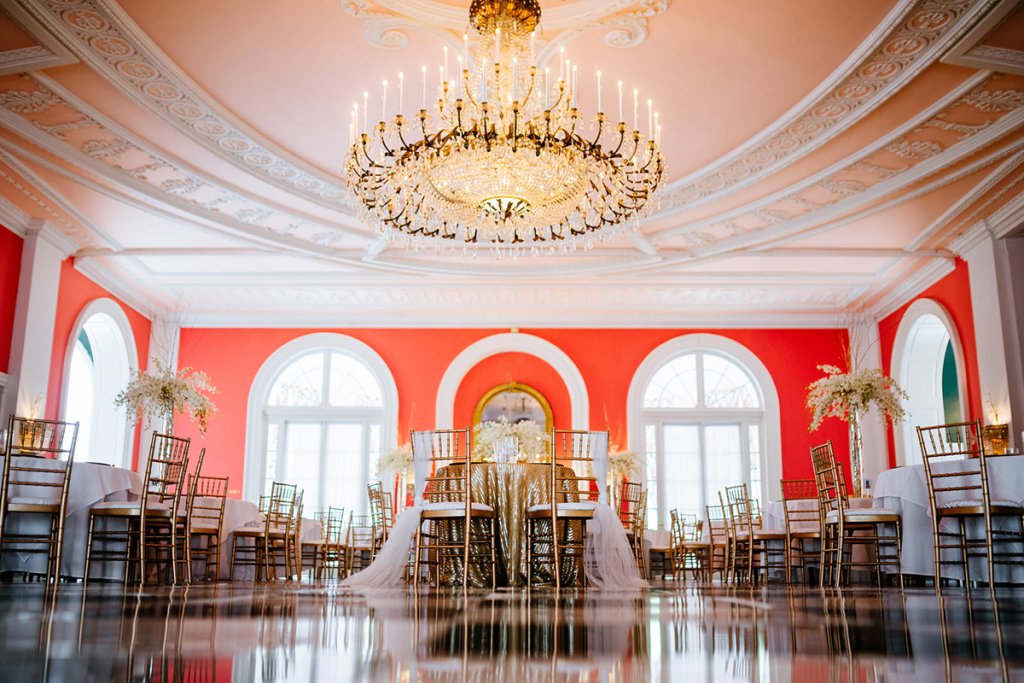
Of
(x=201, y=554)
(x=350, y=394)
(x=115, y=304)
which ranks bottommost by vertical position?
(x=201, y=554)

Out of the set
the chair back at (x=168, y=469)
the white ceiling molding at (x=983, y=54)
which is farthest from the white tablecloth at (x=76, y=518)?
the white ceiling molding at (x=983, y=54)

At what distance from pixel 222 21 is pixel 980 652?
5.34 m

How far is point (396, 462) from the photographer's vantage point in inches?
439

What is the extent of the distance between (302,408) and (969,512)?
28.7ft

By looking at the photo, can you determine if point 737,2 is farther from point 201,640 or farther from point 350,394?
point 350,394

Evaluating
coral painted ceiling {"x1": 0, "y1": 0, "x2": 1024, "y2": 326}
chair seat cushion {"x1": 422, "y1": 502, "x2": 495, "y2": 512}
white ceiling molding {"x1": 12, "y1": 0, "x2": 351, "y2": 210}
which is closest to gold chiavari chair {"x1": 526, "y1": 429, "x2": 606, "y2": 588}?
chair seat cushion {"x1": 422, "y1": 502, "x2": 495, "y2": 512}

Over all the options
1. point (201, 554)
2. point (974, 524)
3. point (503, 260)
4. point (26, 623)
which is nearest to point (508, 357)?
point (503, 260)

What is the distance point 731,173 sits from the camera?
762 centimetres

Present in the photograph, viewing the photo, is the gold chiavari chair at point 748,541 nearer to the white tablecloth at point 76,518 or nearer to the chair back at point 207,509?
the chair back at point 207,509

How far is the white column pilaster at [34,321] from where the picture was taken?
329 inches

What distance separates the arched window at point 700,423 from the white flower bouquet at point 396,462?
10.3 ft

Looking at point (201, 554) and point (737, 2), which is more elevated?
point (737, 2)

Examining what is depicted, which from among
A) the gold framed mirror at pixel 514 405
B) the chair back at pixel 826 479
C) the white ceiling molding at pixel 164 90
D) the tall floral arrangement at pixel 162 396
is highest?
the white ceiling molding at pixel 164 90

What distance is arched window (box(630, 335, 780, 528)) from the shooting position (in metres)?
11.8
